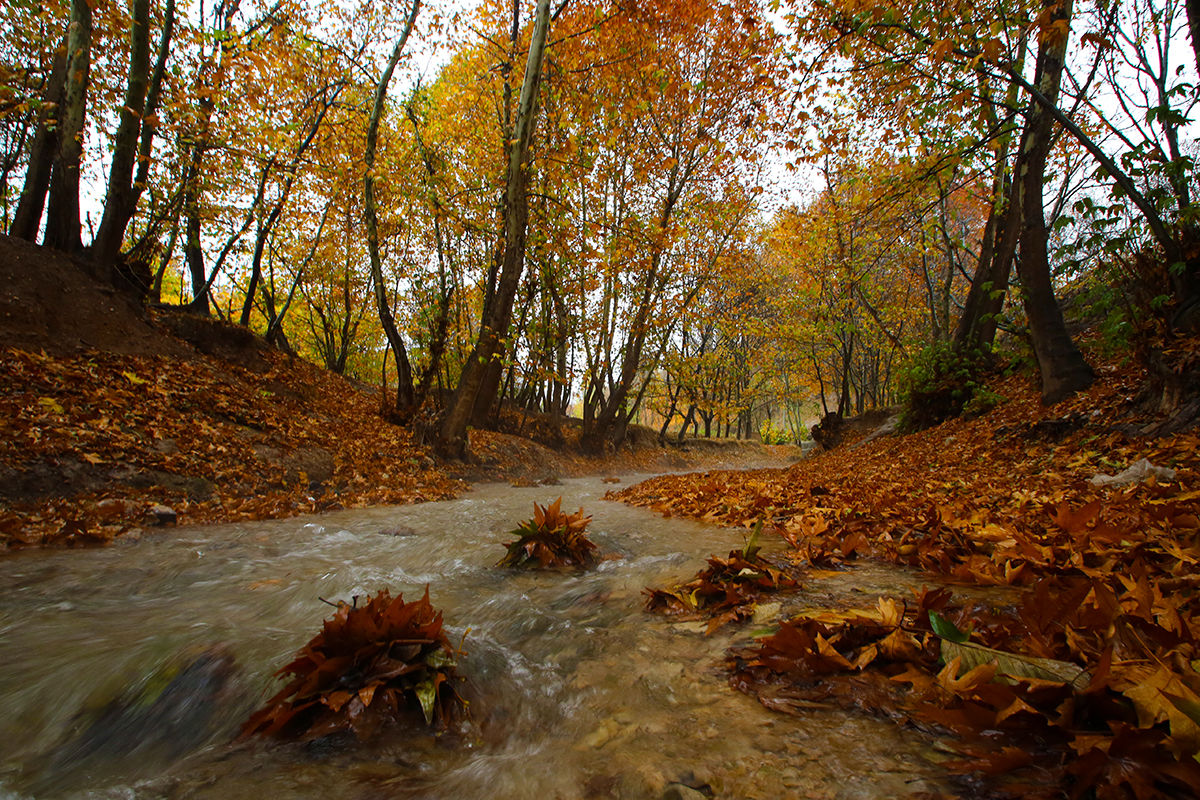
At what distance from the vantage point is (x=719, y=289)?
17938 mm

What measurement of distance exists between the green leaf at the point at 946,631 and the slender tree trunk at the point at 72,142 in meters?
10.6

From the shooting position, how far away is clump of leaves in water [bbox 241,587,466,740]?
1.41 metres

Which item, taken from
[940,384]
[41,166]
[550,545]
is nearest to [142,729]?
[550,545]

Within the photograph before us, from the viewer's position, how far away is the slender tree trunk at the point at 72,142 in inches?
269

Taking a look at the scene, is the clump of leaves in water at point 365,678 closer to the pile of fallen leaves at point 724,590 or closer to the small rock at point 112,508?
the pile of fallen leaves at point 724,590

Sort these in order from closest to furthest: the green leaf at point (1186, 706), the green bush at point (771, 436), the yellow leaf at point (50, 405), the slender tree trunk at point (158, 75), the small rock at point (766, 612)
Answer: the green leaf at point (1186, 706) < the small rock at point (766, 612) < the yellow leaf at point (50, 405) < the slender tree trunk at point (158, 75) < the green bush at point (771, 436)

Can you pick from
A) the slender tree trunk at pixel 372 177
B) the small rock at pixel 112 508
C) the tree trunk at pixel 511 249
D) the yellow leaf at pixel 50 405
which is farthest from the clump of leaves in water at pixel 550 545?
the slender tree trunk at pixel 372 177

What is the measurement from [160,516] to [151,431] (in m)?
1.64

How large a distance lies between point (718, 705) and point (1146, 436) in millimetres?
5178

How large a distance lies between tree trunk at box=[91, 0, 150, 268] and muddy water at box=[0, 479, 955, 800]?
720 centimetres

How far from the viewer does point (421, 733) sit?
1.41 metres

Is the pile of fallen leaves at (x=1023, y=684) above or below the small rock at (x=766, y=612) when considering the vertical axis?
above

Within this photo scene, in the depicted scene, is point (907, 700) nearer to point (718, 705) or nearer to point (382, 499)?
point (718, 705)

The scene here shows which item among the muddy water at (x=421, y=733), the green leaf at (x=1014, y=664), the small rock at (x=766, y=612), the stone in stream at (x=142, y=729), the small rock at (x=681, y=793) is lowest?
the stone in stream at (x=142, y=729)
